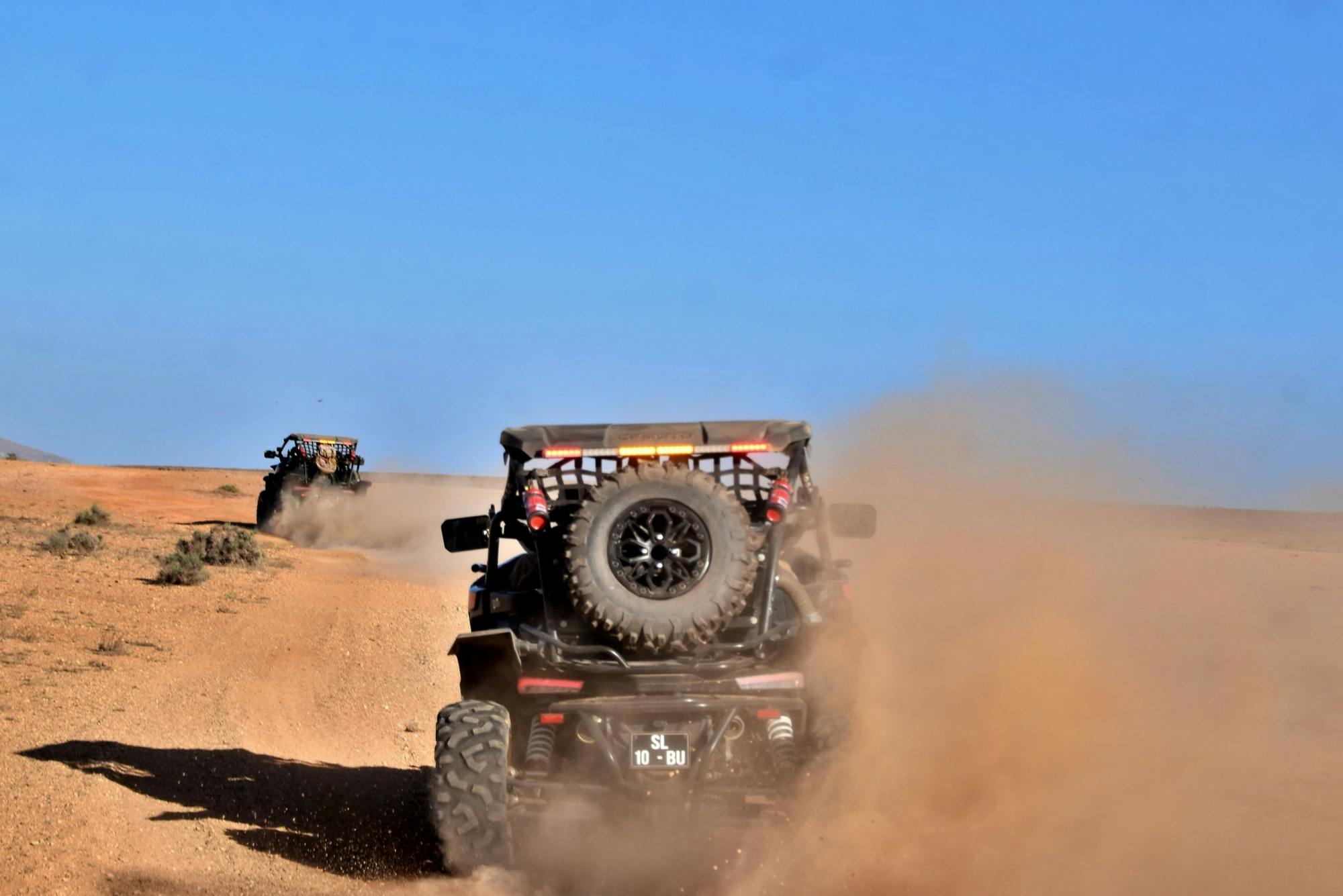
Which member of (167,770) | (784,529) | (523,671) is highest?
(784,529)

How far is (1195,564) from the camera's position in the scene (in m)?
33.1

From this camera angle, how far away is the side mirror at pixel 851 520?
8.23m

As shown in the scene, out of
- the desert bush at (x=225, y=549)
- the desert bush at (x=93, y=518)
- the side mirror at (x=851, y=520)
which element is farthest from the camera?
the desert bush at (x=93, y=518)

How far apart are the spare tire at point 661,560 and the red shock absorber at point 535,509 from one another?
1.17 feet

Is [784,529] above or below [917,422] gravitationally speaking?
below

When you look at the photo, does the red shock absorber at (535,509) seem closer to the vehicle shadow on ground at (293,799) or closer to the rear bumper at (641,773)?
the rear bumper at (641,773)

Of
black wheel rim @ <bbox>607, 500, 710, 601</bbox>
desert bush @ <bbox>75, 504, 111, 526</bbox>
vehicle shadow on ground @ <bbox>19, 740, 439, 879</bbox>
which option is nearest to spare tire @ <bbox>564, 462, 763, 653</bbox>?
black wheel rim @ <bbox>607, 500, 710, 601</bbox>

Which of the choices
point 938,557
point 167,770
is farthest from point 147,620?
point 938,557

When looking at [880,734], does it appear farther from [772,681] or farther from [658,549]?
[658,549]

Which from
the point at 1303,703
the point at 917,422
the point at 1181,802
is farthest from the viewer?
the point at 917,422

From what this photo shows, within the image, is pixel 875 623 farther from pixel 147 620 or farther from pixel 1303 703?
pixel 147 620

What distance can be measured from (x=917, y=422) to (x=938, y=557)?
203 cm

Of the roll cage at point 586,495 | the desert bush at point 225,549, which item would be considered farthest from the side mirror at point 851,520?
the desert bush at point 225,549

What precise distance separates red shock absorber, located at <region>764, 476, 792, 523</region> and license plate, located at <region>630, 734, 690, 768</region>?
1225 mm
